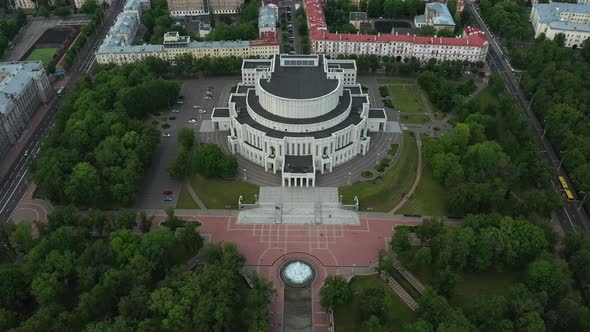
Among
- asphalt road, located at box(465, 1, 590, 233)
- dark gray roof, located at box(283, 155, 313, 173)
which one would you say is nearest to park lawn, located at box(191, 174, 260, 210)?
dark gray roof, located at box(283, 155, 313, 173)

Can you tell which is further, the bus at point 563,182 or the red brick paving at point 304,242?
the bus at point 563,182

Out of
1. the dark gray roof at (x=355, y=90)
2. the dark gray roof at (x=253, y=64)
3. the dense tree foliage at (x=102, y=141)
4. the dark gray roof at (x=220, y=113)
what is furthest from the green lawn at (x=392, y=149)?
the dense tree foliage at (x=102, y=141)

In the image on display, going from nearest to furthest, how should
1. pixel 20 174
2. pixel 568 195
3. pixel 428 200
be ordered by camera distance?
pixel 428 200
pixel 568 195
pixel 20 174

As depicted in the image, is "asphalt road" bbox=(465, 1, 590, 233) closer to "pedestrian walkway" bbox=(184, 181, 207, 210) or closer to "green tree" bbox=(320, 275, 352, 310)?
"green tree" bbox=(320, 275, 352, 310)

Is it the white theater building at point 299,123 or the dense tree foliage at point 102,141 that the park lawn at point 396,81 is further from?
the dense tree foliage at point 102,141

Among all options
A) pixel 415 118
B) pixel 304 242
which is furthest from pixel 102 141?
pixel 415 118

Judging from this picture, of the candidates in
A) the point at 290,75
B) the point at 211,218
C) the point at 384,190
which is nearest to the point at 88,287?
the point at 211,218

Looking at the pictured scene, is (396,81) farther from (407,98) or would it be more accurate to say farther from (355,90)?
(355,90)
